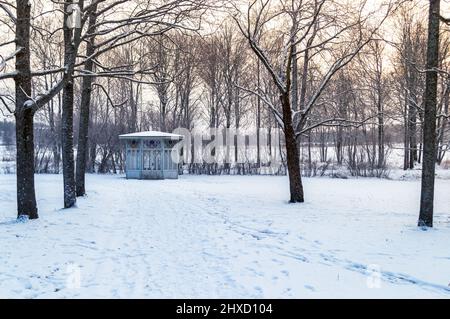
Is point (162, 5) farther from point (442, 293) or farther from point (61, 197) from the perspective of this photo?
point (442, 293)

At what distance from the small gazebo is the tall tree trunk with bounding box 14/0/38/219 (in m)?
14.5

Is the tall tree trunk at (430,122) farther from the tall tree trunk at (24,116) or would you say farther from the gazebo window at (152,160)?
the gazebo window at (152,160)

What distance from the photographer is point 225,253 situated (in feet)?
20.4

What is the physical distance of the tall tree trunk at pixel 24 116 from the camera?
8734 mm

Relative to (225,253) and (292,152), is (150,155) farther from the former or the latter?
(225,253)

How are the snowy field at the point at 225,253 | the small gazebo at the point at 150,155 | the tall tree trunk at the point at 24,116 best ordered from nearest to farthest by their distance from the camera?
the snowy field at the point at 225,253 → the tall tree trunk at the point at 24,116 → the small gazebo at the point at 150,155

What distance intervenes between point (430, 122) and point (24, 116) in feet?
26.7

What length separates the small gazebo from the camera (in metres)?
23.6

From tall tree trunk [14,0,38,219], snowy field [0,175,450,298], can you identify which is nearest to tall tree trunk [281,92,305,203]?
snowy field [0,175,450,298]

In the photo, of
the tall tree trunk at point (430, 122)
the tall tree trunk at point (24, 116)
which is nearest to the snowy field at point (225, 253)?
the tall tree trunk at point (430, 122)

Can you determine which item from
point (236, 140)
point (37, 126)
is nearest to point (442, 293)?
point (236, 140)

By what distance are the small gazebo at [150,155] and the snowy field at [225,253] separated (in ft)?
41.1

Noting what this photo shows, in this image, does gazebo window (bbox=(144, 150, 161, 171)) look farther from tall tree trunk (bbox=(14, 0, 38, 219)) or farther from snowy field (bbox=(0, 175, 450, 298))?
tall tree trunk (bbox=(14, 0, 38, 219))
